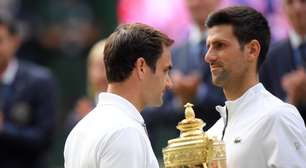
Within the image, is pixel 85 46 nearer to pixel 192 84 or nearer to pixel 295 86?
pixel 192 84

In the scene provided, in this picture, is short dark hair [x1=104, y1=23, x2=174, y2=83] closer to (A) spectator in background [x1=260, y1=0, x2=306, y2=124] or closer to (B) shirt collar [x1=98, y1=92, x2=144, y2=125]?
(B) shirt collar [x1=98, y1=92, x2=144, y2=125]

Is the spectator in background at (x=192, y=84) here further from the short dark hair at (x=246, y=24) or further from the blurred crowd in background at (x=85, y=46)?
the short dark hair at (x=246, y=24)

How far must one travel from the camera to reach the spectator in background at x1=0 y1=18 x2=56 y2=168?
34.0 feet

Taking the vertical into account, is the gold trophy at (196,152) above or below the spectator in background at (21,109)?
below

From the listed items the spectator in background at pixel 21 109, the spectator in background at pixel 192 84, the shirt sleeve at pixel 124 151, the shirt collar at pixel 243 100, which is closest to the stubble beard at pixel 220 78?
the shirt collar at pixel 243 100

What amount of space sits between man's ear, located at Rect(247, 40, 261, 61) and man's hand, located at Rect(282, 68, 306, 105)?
1.83m

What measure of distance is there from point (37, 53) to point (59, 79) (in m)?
0.48

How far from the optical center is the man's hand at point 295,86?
27.3 feet

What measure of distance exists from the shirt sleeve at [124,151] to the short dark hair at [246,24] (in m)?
1.05

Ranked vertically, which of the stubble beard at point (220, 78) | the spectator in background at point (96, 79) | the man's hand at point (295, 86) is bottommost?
the stubble beard at point (220, 78)

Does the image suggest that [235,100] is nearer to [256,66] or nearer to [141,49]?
[256,66]

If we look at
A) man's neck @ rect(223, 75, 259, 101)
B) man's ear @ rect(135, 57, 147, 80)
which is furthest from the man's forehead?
man's ear @ rect(135, 57, 147, 80)

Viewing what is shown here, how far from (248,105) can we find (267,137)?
0.35 metres

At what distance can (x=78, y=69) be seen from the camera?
1440 cm
